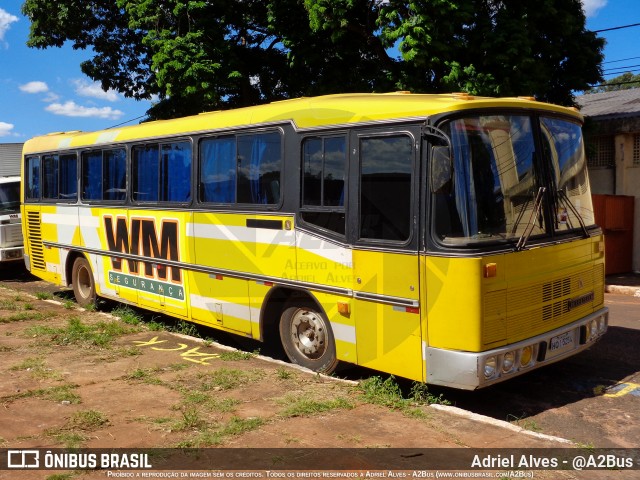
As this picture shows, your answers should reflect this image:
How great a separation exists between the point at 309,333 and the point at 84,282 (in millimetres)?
6168

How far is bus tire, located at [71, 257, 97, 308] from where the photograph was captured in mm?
11430

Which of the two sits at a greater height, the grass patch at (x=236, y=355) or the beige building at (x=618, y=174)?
the beige building at (x=618, y=174)

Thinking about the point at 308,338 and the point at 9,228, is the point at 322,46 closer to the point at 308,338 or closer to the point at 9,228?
the point at 9,228

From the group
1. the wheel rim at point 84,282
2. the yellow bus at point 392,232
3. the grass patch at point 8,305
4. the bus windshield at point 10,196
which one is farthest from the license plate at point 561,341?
the bus windshield at point 10,196

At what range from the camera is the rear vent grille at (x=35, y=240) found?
12695mm

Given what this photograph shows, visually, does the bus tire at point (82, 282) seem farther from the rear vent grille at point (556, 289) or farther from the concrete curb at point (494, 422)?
the rear vent grille at point (556, 289)

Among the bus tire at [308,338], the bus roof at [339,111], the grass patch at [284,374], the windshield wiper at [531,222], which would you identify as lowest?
the grass patch at [284,374]

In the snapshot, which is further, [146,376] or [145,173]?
[145,173]

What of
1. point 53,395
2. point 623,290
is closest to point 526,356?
point 53,395

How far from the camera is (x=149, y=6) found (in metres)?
15.5

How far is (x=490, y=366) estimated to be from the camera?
5465 mm

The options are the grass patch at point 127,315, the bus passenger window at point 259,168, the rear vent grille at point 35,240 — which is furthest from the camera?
the rear vent grille at point 35,240

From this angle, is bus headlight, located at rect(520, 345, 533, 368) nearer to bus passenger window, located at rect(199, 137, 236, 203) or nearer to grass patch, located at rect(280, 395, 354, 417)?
grass patch, located at rect(280, 395, 354, 417)

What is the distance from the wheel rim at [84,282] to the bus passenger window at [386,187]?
7.05 m
